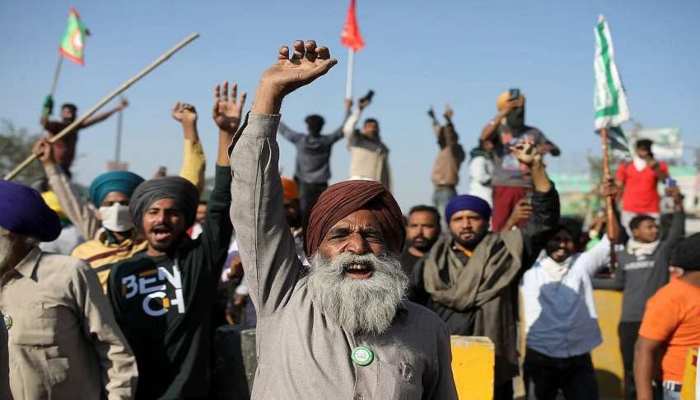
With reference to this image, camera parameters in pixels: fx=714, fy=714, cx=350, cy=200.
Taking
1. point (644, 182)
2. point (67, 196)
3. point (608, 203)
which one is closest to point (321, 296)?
point (67, 196)

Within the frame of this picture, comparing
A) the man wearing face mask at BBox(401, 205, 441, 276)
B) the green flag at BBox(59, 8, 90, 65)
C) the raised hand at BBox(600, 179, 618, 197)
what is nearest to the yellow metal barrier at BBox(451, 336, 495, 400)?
the man wearing face mask at BBox(401, 205, 441, 276)

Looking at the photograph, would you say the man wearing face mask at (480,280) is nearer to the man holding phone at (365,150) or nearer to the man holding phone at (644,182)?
the man holding phone at (365,150)

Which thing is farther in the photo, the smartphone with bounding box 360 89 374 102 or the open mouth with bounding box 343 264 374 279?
the smartphone with bounding box 360 89 374 102

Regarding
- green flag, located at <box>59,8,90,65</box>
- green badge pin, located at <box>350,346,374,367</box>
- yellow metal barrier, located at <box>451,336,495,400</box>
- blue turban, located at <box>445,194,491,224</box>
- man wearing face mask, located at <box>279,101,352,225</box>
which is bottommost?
yellow metal barrier, located at <box>451,336,495,400</box>

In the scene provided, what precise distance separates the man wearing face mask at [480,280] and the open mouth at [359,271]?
76.2 inches

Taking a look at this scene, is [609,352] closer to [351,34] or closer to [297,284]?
[297,284]

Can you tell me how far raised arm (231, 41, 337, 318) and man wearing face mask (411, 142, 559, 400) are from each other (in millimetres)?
2137

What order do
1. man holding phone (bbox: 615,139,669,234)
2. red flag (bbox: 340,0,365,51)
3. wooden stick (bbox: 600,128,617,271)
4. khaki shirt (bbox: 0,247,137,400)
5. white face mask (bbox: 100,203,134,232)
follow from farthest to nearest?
red flag (bbox: 340,0,365,51)
man holding phone (bbox: 615,139,669,234)
wooden stick (bbox: 600,128,617,271)
white face mask (bbox: 100,203,134,232)
khaki shirt (bbox: 0,247,137,400)

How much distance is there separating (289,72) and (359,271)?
2.23 ft

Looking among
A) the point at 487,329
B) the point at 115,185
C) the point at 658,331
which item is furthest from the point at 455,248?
the point at 115,185

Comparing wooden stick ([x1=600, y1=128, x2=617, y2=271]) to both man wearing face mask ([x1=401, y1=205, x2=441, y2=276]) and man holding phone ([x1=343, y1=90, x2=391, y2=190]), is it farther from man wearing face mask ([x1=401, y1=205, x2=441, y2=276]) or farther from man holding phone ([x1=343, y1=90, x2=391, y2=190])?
man holding phone ([x1=343, y1=90, x2=391, y2=190])

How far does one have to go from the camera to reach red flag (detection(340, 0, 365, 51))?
50.7 ft

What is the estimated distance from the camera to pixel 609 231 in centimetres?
676

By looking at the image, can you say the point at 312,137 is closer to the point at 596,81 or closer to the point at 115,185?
the point at 596,81
